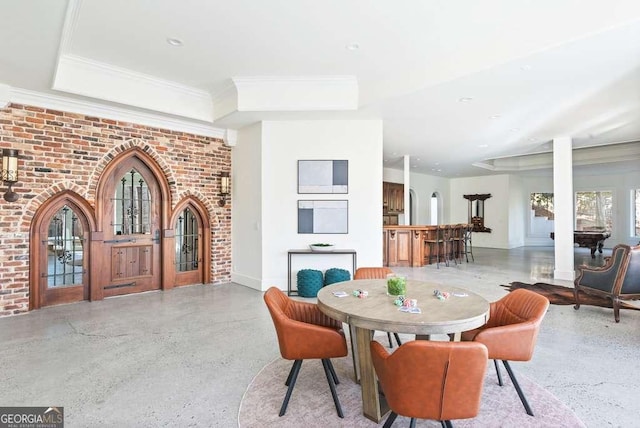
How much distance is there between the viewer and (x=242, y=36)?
3.74 meters

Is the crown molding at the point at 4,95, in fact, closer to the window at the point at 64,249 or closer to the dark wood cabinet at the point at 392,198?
the window at the point at 64,249

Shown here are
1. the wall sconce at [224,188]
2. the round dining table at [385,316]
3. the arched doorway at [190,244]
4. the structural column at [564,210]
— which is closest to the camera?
the round dining table at [385,316]

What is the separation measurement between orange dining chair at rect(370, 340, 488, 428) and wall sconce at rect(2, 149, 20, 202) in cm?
507

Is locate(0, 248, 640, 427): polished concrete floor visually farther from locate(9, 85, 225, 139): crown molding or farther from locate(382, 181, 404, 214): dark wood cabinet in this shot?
locate(382, 181, 404, 214): dark wood cabinet

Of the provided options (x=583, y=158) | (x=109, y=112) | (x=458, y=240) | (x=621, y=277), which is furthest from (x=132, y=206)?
(x=583, y=158)

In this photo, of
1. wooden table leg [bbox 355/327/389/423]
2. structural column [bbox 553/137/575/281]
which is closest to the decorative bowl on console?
wooden table leg [bbox 355/327/389/423]

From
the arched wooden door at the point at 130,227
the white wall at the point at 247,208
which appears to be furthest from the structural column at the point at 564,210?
the arched wooden door at the point at 130,227

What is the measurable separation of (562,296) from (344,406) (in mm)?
4809

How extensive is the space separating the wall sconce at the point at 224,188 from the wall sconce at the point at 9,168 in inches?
112

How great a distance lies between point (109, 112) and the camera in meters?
5.12

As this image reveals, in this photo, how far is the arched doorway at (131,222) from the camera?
5.23 metres

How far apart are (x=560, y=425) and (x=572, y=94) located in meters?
4.34

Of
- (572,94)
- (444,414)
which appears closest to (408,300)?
(444,414)

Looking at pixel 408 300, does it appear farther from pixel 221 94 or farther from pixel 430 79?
pixel 221 94
